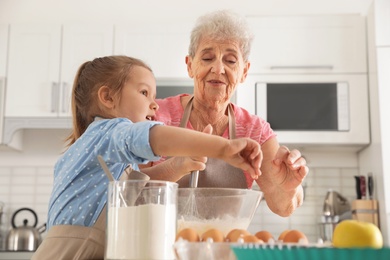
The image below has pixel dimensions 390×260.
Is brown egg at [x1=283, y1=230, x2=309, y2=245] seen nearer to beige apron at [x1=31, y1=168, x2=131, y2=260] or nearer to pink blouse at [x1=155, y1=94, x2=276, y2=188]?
beige apron at [x1=31, y1=168, x2=131, y2=260]

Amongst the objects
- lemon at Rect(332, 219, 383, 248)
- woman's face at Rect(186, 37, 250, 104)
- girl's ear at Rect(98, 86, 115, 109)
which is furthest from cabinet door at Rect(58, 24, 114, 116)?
lemon at Rect(332, 219, 383, 248)

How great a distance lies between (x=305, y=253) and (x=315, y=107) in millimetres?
2545

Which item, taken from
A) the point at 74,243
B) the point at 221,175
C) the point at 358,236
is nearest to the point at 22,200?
the point at 221,175

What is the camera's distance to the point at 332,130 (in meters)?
3.13

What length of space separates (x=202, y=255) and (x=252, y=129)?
1.01 meters

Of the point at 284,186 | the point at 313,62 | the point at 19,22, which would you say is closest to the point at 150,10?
the point at 19,22

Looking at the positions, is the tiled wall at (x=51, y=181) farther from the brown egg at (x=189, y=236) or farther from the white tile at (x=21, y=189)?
the brown egg at (x=189, y=236)

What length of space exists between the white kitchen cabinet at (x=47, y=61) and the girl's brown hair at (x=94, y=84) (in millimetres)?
1900

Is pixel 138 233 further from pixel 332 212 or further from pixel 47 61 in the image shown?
pixel 47 61

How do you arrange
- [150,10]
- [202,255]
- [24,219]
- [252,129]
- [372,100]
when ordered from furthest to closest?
[150,10], [24,219], [372,100], [252,129], [202,255]

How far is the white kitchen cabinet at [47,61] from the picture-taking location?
10.7 feet

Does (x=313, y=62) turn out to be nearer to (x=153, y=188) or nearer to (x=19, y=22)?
(x=19, y=22)

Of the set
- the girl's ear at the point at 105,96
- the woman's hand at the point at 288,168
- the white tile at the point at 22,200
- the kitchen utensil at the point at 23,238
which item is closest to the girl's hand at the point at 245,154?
the woman's hand at the point at 288,168

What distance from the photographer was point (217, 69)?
1.76 meters
